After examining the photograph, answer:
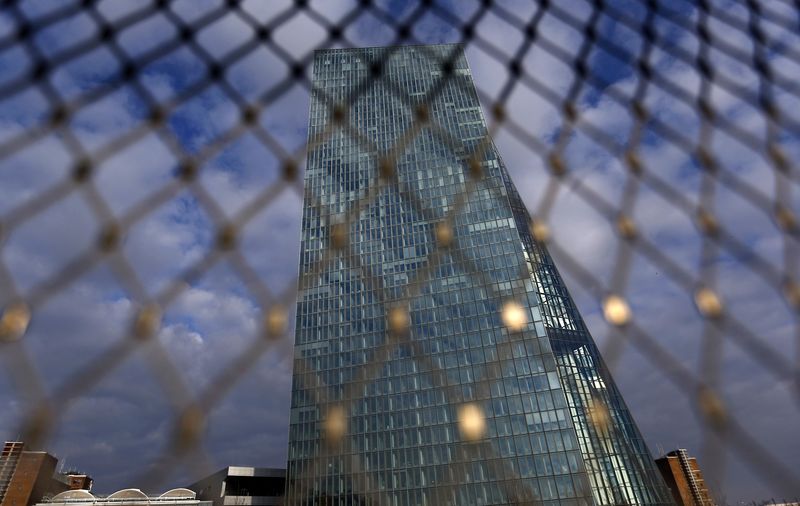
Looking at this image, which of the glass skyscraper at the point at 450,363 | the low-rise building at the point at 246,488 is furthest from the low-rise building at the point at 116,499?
the glass skyscraper at the point at 450,363

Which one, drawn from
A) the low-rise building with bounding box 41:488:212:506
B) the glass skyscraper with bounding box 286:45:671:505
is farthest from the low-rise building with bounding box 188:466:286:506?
the glass skyscraper with bounding box 286:45:671:505

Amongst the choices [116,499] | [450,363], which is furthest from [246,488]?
[450,363]

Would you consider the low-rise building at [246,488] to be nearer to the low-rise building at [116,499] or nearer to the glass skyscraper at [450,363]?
the low-rise building at [116,499]

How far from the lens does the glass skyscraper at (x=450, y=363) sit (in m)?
26.1

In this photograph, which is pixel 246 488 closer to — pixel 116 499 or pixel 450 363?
pixel 116 499

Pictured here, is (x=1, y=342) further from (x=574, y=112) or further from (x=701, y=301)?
(x=574, y=112)

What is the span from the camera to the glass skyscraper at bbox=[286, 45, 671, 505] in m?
26.1

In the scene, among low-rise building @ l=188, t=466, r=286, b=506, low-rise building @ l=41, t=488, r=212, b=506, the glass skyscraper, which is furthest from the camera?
low-rise building @ l=188, t=466, r=286, b=506

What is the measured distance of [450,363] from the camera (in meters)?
30.3

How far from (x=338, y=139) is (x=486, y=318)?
2289cm

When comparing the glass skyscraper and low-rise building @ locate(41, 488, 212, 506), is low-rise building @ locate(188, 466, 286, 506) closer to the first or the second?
low-rise building @ locate(41, 488, 212, 506)

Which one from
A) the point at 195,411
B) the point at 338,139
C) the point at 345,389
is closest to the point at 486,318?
the point at 345,389

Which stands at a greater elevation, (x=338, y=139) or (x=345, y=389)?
(x=338, y=139)

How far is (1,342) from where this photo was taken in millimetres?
1684
